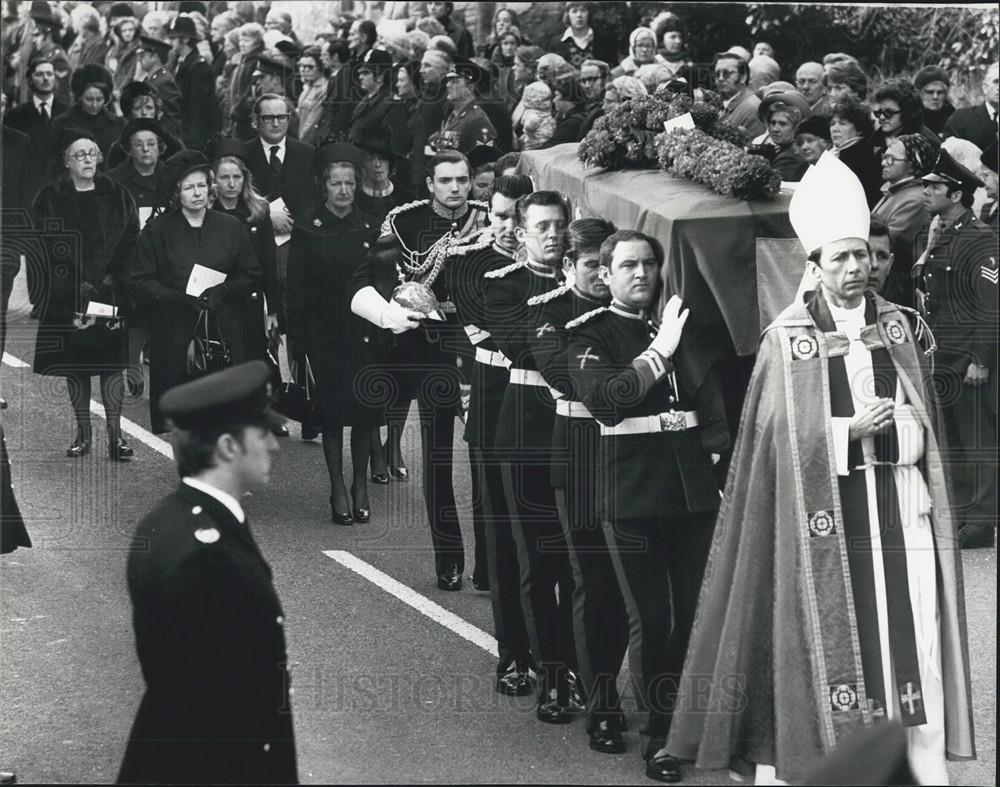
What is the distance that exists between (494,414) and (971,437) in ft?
10.7

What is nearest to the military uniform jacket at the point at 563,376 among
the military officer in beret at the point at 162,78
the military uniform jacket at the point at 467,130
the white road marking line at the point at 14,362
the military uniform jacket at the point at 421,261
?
the military uniform jacket at the point at 421,261

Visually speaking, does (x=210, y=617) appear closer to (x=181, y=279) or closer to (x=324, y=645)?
(x=324, y=645)

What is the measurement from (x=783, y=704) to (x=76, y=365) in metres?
5.83

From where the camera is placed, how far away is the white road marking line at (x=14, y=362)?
13000mm

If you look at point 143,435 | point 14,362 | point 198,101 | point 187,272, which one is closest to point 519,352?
point 187,272

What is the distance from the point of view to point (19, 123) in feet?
53.4

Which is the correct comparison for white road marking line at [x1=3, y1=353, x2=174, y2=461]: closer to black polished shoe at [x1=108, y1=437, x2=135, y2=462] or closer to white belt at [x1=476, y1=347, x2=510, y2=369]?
black polished shoe at [x1=108, y1=437, x2=135, y2=462]

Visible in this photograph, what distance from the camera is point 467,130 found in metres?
13.1

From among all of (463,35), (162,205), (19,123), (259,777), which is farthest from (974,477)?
(19,123)

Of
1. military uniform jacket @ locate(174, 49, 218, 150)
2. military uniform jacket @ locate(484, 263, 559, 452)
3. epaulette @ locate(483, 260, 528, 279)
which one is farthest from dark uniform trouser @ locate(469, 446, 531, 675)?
military uniform jacket @ locate(174, 49, 218, 150)

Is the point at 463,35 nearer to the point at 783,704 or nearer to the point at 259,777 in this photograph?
the point at 783,704

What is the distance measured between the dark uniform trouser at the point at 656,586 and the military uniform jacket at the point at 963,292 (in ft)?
11.0

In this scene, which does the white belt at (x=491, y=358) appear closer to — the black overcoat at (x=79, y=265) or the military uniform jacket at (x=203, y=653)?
the military uniform jacket at (x=203, y=653)

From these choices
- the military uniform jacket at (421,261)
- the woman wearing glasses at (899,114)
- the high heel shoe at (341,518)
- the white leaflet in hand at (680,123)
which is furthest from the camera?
the woman wearing glasses at (899,114)
